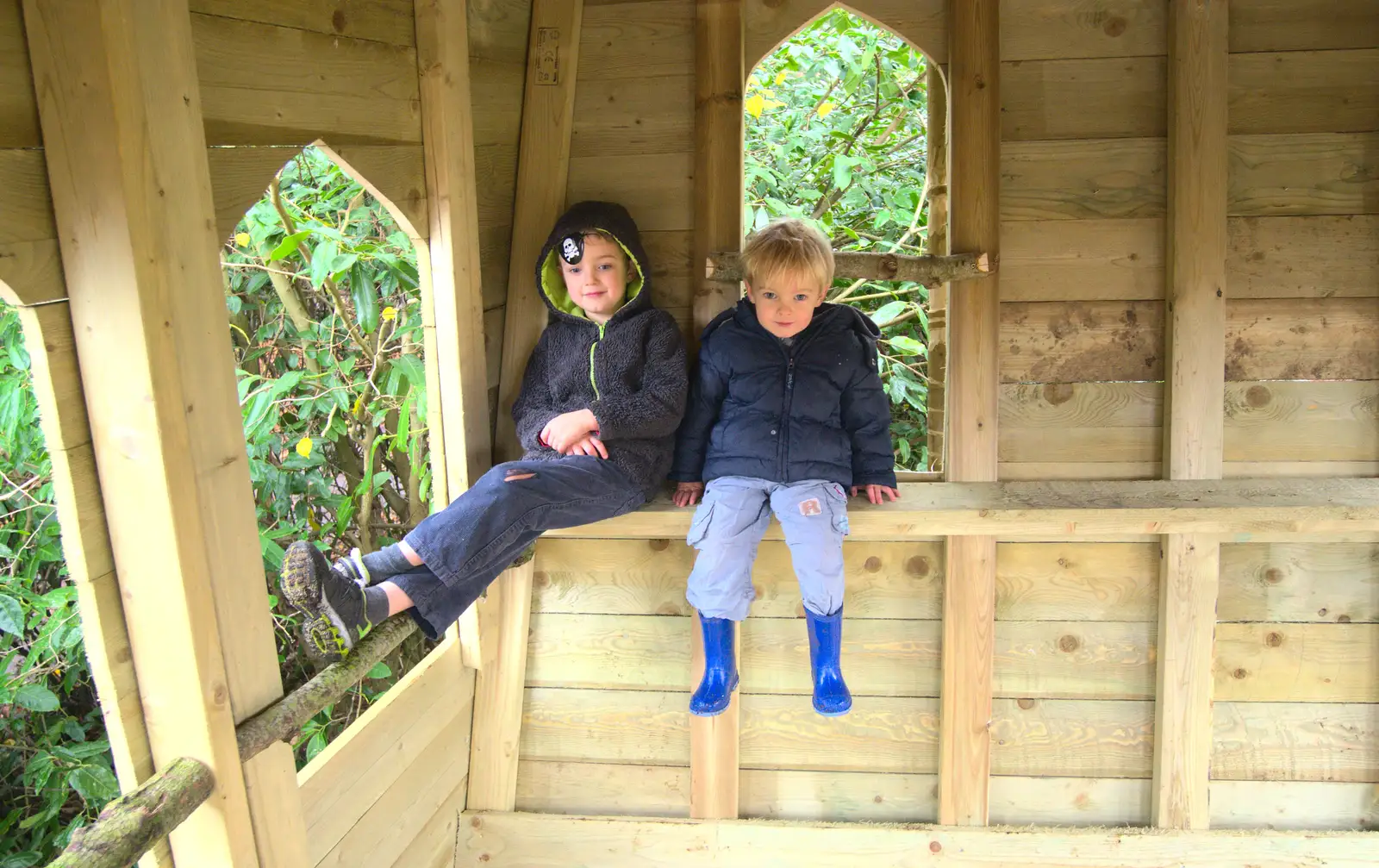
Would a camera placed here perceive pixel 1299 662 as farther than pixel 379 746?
Yes

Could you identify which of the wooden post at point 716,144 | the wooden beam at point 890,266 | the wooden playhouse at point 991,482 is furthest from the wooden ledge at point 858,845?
the wooden beam at point 890,266

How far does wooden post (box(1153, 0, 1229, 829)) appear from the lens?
7.88 feet

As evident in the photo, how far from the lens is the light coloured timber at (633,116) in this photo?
2559 millimetres

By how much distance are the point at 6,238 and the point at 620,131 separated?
5.14 feet

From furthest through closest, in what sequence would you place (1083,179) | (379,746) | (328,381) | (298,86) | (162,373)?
1. (328,381)
2. (1083,179)
3. (379,746)
4. (298,86)
5. (162,373)

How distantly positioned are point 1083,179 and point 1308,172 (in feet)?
1.76

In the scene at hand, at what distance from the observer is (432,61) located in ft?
7.02

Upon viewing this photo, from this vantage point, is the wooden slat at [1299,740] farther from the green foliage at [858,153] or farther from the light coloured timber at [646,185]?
the light coloured timber at [646,185]

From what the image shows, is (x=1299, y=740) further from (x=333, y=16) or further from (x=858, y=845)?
(x=333, y=16)

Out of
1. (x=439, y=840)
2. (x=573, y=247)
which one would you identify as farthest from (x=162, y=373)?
(x=439, y=840)

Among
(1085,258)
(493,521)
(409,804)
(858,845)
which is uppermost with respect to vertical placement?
(1085,258)

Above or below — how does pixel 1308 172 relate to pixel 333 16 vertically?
below

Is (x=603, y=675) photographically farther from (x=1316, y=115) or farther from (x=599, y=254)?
(x=1316, y=115)

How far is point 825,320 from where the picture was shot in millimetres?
2389
